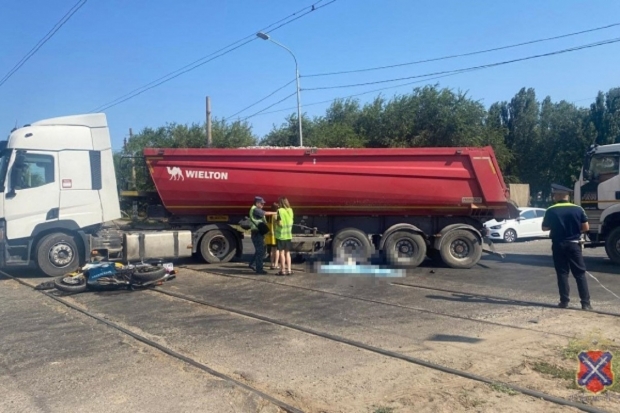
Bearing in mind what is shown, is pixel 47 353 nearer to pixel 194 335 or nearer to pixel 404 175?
pixel 194 335

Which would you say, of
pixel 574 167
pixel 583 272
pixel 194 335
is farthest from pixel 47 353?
pixel 574 167

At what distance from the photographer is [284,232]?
44.1 feet

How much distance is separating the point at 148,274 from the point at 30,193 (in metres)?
3.68

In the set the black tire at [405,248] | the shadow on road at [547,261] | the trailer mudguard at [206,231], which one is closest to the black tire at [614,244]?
the shadow on road at [547,261]

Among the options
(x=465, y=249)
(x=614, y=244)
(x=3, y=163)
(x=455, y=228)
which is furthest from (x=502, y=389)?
→ (x=3, y=163)

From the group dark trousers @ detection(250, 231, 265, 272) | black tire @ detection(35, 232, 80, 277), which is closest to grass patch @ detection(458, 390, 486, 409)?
dark trousers @ detection(250, 231, 265, 272)

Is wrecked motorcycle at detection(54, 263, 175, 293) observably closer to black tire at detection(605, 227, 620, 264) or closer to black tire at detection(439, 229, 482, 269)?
black tire at detection(439, 229, 482, 269)

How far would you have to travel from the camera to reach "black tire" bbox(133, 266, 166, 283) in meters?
11.8

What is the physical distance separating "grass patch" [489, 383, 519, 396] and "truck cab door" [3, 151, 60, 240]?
418 inches

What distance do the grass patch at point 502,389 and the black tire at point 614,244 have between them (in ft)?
33.4

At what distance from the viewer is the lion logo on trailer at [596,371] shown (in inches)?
221

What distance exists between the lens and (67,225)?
44.7 feet

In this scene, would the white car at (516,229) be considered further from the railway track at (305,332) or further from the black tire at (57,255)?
the railway track at (305,332)

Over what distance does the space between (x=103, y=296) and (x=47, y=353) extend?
157 inches
